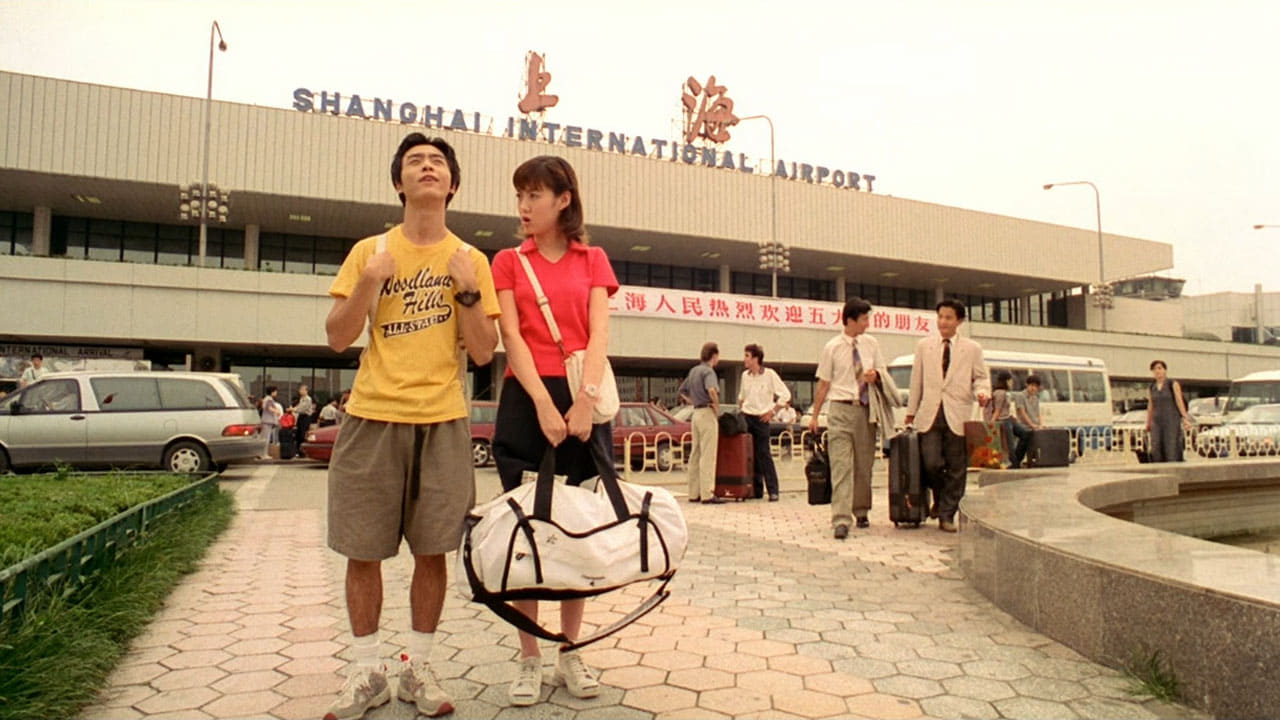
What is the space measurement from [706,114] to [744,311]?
392 inches

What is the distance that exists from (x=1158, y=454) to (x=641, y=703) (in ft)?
36.9

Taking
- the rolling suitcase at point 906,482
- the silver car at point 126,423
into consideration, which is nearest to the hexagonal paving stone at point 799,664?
the rolling suitcase at point 906,482

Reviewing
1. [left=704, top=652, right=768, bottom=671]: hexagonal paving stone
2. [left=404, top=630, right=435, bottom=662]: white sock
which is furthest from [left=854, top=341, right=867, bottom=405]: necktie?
[left=404, top=630, right=435, bottom=662]: white sock

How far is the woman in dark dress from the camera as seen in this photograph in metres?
11.2

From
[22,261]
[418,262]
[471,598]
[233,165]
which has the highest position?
[233,165]

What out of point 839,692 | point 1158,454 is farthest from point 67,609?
point 1158,454

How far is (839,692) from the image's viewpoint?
2.85 m

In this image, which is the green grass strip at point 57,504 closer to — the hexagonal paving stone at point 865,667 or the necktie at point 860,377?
the hexagonal paving stone at point 865,667

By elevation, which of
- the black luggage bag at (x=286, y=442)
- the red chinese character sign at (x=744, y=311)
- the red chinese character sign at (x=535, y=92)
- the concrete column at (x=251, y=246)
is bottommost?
the black luggage bag at (x=286, y=442)

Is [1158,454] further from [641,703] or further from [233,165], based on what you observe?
[233,165]

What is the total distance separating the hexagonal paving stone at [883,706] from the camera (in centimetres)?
263

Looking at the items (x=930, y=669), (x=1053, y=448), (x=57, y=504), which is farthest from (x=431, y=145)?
(x=1053, y=448)

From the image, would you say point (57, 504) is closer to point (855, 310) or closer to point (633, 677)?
point (633, 677)

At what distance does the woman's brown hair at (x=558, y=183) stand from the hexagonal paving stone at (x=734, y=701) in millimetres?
1685
